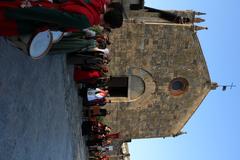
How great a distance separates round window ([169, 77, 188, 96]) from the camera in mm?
18250

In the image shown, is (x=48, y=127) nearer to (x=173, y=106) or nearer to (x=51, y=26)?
(x=51, y=26)

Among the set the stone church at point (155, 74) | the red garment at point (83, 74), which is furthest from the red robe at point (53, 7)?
the stone church at point (155, 74)

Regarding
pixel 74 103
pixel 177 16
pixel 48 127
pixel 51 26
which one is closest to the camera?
pixel 51 26

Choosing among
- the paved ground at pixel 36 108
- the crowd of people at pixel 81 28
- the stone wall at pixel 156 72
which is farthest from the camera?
the stone wall at pixel 156 72

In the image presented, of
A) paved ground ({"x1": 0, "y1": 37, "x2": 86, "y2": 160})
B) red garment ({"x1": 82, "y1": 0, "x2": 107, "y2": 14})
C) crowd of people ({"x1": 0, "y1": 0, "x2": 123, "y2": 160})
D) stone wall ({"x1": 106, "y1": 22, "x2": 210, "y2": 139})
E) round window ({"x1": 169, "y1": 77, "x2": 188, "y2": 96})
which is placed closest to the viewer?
crowd of people ({"x1": 0, "y1": 0, "x2": 123, "y2": 160})

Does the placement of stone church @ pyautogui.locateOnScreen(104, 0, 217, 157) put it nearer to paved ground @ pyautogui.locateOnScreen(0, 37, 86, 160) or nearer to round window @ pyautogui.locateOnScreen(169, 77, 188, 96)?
round window @ pyautogui.locateOnScreen(169, 77, 188, 96)

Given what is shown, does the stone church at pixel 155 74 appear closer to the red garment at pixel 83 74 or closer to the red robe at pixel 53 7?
the red garment at pixel 83 74

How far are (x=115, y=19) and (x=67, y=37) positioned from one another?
1.67 metres

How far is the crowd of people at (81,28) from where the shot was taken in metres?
5.10

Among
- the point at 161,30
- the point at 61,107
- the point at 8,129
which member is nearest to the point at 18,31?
the point at 8,129

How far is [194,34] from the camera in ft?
57.7

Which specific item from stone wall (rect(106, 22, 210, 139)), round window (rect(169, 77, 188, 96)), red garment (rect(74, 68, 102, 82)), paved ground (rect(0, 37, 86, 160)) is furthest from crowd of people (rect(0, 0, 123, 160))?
round window (rect(169, 77, 188, 96))

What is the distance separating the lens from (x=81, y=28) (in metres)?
5.66

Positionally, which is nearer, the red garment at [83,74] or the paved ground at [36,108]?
the paved ground at [36,108]
